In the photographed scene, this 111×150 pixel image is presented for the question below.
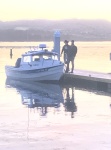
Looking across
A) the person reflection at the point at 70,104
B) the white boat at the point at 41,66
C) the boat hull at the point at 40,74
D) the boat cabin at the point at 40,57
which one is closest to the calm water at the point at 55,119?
the person reflection at the point at 70,104

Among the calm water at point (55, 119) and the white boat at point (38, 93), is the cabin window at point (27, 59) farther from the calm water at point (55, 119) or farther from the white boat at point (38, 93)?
the calm water at point (55, 119)

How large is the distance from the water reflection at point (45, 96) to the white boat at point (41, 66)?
2.29 feet

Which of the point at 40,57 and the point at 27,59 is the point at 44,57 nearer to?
the point at 40,57

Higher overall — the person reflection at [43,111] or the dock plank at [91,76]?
the person reflection at [43,111]

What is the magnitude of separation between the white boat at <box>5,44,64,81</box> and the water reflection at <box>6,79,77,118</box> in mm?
699

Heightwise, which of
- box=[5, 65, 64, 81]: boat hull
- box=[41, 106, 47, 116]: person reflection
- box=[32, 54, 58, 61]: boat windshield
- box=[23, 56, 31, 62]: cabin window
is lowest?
box=[5, 65, 64, 81]: boat hull

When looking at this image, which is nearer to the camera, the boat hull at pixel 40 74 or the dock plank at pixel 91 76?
the dock plank at pixel 91 76

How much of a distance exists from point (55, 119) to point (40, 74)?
17998 millimetres

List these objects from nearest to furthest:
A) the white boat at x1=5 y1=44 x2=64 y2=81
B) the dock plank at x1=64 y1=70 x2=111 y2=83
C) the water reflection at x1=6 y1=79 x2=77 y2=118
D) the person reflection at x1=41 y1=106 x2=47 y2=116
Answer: the person reflection at x1=41 y1=106 x2=47 y2=116, the water reflection at x1=6 y1=79 x2=77 y2=118, the dock plank at x1=64 y1=70 x2=111 y2=83, the white boat at x1=5 y1=44 x2=64 y2=81

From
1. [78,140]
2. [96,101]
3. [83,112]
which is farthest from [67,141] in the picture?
[96,101]

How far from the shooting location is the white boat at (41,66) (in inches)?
1607

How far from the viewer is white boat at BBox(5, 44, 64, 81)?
4081 cm

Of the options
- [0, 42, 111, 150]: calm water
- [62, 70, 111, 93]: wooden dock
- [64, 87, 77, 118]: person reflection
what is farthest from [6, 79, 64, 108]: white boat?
[62, 70, 111, 93]: wooden dock

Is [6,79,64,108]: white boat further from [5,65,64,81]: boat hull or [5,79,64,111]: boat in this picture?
[5,65,64,81]: boat hull
